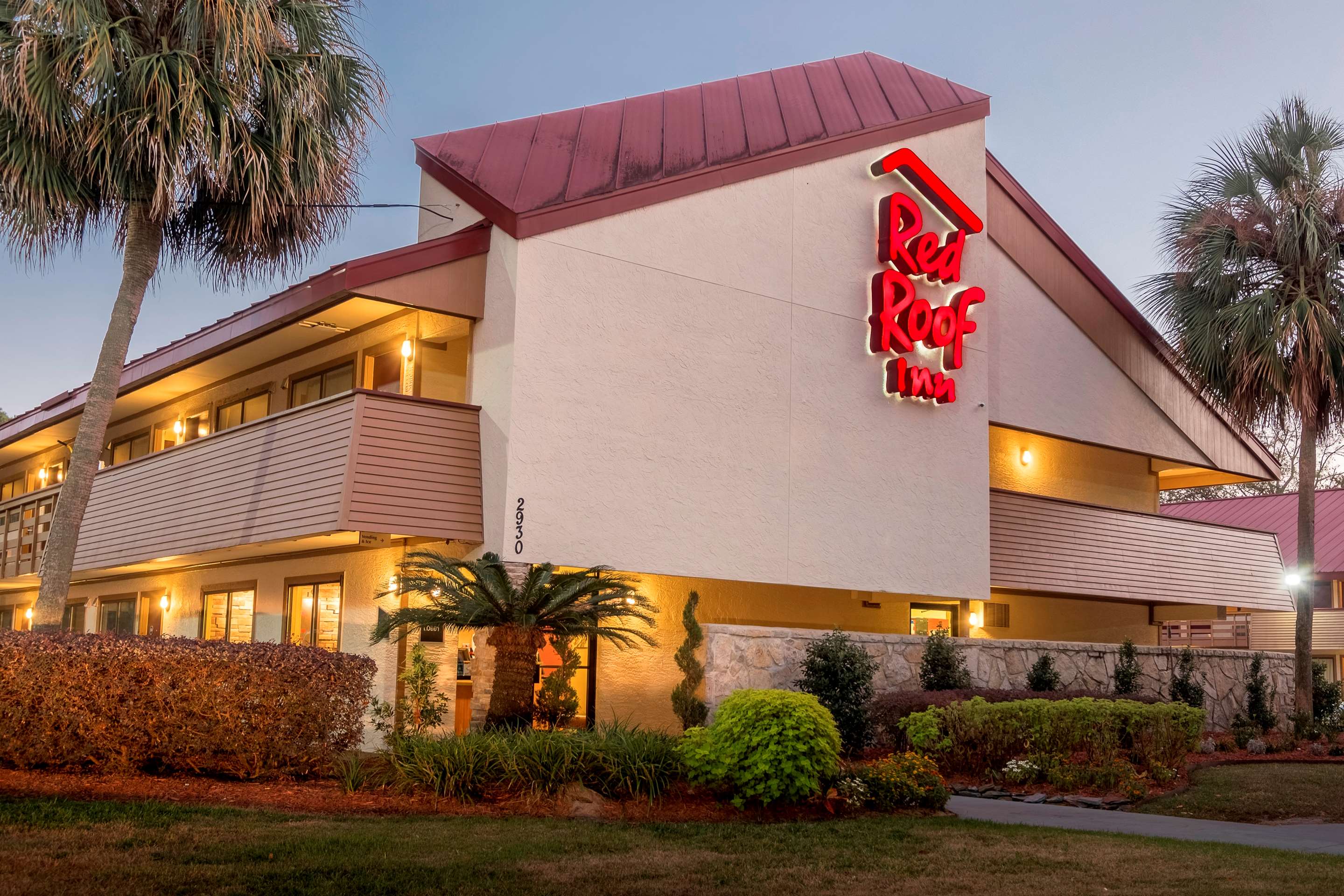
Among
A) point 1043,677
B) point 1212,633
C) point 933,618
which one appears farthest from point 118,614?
point 1212,633

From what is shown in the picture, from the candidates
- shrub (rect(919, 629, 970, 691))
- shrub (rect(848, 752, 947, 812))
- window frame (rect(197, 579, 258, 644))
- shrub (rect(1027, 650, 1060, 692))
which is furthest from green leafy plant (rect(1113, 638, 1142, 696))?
window frame (rect(197, 579, 258, 644))

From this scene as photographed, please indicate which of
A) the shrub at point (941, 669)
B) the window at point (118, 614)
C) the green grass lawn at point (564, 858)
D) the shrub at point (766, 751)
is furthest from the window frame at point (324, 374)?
the green grass lawn at point (564, 858)

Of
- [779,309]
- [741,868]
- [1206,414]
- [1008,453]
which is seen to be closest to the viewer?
[741,868]

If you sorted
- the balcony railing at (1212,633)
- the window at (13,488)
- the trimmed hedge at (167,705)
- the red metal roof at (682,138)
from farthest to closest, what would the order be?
the balcony railing at (1212,633) < the window at (13,488) < the red metal roof at (682,138) < the trimmed hedge at (167,705)

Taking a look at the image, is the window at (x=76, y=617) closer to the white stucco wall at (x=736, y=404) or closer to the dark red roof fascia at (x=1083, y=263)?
the white stucco wall at (x=736, y=404)

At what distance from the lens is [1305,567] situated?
22391 mm

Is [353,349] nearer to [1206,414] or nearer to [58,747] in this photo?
[58,747]

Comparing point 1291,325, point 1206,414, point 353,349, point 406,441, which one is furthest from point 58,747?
point 1206,414

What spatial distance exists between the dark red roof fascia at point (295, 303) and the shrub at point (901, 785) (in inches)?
340

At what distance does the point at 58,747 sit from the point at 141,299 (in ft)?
21.6

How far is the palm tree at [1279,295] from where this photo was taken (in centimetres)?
2242

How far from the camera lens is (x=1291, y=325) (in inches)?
883

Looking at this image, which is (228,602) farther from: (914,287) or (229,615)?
(914,287)

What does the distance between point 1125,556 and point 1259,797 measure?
34.6 feet
